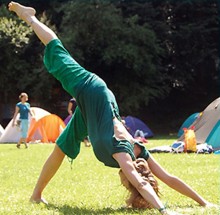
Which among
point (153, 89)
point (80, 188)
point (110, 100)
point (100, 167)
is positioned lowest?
point (153, 89)

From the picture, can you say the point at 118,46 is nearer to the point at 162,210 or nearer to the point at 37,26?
the point at 37,26

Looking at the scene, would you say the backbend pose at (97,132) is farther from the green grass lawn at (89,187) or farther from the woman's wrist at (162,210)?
the green grass lawn at (89,187)

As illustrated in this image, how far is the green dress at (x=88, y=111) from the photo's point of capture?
429cm

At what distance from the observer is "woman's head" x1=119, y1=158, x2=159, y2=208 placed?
4293mm

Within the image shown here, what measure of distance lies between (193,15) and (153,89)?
559cm

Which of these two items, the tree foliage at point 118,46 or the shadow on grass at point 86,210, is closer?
the shadow on grass at point 86,210

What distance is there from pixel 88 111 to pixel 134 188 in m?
0.83

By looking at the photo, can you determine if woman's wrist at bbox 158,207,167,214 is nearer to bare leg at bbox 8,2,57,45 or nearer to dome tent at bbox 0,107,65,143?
bare leg at bbox 8,2,57,45

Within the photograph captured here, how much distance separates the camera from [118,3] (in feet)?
85.5

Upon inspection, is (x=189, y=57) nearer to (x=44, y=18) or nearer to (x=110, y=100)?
(x=44, y=18)

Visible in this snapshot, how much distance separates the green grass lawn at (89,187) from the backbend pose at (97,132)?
0.23 m

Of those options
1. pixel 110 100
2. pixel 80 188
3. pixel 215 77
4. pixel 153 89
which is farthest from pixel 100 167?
pixel 215 77

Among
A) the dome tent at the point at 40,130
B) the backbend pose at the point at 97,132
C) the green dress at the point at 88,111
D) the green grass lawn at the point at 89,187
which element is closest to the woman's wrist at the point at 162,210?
the backbend pose at the point at 97,132

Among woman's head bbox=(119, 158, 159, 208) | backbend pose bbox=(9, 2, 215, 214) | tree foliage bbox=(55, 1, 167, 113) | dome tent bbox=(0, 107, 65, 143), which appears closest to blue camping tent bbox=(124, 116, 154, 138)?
tree foliage bbox=(55, 1, 167, 113)
